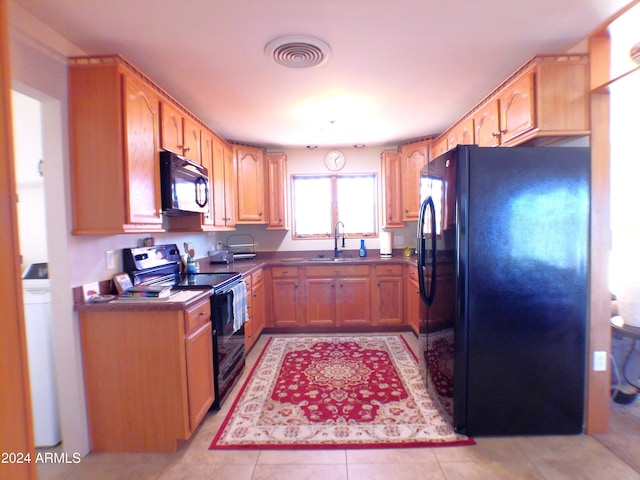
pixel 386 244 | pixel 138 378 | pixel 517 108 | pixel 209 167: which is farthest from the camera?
pixel 386 244

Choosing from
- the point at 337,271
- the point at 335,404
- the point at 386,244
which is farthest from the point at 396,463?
the point at 386,244

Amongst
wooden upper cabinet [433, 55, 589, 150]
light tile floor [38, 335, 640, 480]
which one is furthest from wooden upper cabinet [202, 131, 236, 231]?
wooden upper cabinet [433, 55, 589, 150]

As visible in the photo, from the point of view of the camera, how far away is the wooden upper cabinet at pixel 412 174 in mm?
3572

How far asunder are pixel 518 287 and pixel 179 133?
2.58m

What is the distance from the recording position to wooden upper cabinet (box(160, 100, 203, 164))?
6.68 feet

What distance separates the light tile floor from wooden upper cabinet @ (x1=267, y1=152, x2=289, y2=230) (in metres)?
2.47

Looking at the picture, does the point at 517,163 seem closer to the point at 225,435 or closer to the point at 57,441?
the point at 225,435

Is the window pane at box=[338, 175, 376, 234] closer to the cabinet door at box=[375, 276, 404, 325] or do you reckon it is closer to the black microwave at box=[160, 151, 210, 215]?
the cabinet door at box=[375, 276, 404, 325]

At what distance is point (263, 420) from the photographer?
1983 mm

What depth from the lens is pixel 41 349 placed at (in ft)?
5.63

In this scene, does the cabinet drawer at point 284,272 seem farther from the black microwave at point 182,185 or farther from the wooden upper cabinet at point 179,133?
the wooden upper cabinet at point 179,133

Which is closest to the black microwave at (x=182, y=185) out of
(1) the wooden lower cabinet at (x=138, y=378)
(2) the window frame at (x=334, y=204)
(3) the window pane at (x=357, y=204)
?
(1) the wooden lower cabinet at (x=138, y=378)

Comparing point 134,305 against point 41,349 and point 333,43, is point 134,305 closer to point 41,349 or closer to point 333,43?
point 41,349

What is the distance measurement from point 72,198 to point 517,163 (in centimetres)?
258
